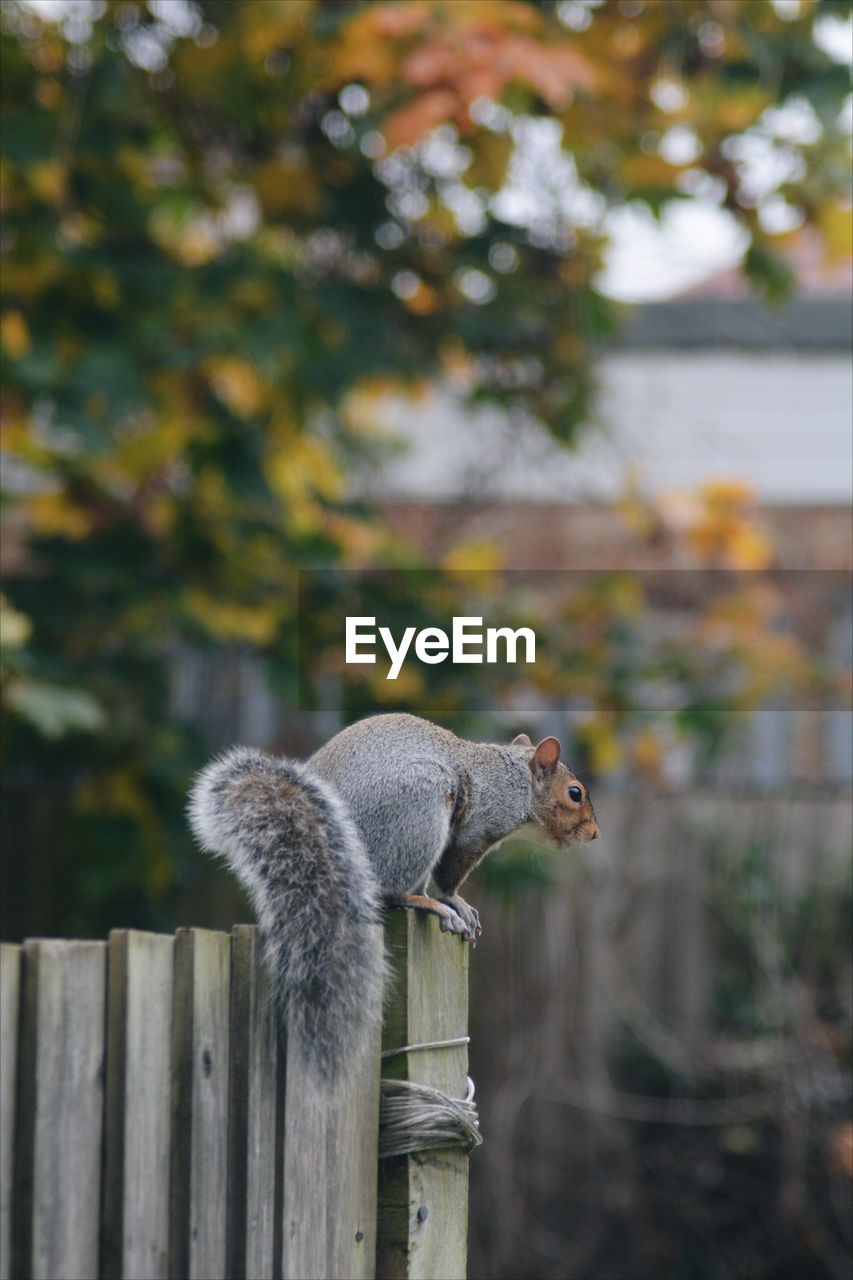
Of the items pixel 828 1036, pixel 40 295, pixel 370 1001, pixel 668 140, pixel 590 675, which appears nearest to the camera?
pixel 370 1001

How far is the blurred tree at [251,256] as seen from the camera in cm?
316

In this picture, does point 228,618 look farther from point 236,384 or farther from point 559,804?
point 559,804

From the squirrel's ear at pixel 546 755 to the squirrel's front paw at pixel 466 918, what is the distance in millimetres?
194

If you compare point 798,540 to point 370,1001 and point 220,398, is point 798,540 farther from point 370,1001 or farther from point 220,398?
point 370,1001

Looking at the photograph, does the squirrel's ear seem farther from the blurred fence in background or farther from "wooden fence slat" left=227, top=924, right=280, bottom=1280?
the blurred fence in background

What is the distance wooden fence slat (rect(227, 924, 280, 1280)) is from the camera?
1.41 metres

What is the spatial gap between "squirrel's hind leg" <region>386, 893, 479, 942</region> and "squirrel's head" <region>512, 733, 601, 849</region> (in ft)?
0.77

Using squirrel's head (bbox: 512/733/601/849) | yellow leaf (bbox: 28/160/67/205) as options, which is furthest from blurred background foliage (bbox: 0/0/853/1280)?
squirrel's head (bbox: 512/733/601/849)

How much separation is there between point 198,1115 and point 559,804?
579 mm

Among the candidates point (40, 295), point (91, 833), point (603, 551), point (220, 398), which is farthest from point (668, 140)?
point (603, 551)

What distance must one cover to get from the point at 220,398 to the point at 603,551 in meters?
2.64

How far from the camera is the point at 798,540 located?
6.03 m

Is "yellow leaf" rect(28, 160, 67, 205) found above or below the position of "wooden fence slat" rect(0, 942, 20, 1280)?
above

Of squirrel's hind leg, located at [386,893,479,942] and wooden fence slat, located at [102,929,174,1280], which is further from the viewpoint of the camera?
squirrel's hind leg, located at [386,893,479,942]
